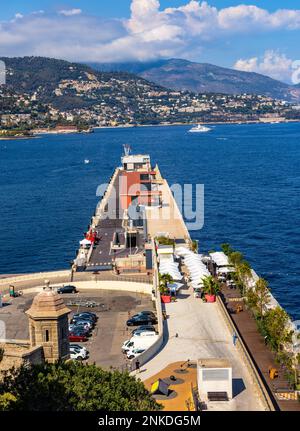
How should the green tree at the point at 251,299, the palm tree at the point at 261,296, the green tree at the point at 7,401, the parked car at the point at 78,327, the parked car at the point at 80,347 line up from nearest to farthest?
the green tree at the point at 7,401 < the parked car at the point at 80,347 < the parked car at the point at 78,327 < the palm tree at the point at 261,296 < the green tree at the point at 251,299

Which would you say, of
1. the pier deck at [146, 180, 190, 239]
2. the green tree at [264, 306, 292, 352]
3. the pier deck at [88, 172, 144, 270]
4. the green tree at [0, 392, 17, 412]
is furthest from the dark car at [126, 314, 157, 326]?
the pier deck at [146, 180, 190, 239]

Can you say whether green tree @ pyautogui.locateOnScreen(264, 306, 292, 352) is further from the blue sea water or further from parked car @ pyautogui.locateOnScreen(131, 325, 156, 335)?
the blue sea water

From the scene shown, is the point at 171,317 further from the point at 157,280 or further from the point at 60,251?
the point at 60,251

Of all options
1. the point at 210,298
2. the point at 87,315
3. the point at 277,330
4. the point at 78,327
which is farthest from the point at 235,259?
the point at 277,330

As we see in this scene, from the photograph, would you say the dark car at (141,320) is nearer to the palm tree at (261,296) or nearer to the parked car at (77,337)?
the parked car at (77,337)

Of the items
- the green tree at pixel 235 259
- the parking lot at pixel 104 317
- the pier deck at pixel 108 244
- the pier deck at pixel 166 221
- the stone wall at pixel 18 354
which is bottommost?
the parking lot at pixel 104 317

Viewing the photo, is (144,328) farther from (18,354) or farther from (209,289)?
(18,354)

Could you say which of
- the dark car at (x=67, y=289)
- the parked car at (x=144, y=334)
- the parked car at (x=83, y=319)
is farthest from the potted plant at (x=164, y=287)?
the dark car at (x=67, y=289)
